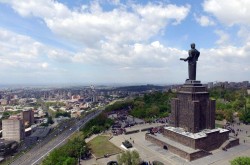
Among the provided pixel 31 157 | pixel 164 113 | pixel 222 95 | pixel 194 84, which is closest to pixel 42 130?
pixel 31 157

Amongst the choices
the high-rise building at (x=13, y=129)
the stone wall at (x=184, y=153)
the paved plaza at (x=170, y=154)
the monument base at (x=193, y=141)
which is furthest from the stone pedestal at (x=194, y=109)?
the high-rise building at (x=13, y=129)

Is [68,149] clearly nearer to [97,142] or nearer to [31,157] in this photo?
[97,142]

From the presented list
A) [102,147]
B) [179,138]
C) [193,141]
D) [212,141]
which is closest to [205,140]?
[212,141]

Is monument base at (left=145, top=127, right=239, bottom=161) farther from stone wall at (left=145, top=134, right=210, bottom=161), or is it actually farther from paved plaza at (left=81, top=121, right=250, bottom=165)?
paved plaza at (left=81, top=121, right=250, bottom=165)

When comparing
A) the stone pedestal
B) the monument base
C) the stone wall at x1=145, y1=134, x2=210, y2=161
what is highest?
the stone pedestal

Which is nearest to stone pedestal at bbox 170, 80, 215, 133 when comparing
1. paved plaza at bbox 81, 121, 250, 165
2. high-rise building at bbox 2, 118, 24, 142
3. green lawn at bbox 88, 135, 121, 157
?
paved plaza at bbox 81, 121, 250, 165

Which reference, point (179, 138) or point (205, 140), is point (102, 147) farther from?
point (205, 140)
